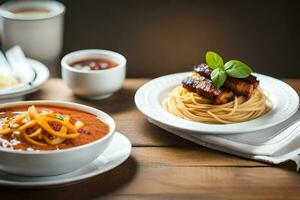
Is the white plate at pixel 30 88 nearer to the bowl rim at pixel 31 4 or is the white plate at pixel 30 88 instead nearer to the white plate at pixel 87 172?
the bowl rim at pixel 31 4

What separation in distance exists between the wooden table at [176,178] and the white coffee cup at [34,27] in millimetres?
617

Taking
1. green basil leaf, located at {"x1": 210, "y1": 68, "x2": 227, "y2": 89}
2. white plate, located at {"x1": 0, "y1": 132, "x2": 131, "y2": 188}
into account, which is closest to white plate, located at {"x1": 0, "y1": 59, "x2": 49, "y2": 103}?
white plate, located at {"x1": 0, "y1": 132, "x2": 131, "y2": 188}

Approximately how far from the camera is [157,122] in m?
1.84

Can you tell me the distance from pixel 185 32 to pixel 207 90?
2.39 feet

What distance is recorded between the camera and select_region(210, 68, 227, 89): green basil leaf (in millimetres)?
1819

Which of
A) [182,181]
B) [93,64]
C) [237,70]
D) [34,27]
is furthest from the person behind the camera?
[34,27]

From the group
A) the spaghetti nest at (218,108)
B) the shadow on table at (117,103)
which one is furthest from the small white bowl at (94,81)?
the spaghetti nest at (218,108)

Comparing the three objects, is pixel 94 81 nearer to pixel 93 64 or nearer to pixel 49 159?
pixel 93 64

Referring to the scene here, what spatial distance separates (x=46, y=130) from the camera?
5.03ft

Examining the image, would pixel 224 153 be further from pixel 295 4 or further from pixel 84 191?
pixel 295 4

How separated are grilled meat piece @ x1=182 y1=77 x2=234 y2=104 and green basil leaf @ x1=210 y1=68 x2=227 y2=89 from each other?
0.08 feet

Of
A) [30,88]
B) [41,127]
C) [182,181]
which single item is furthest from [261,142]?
[30,88]

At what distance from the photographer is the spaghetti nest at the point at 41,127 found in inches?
60.3

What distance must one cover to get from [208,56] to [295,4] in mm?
764
